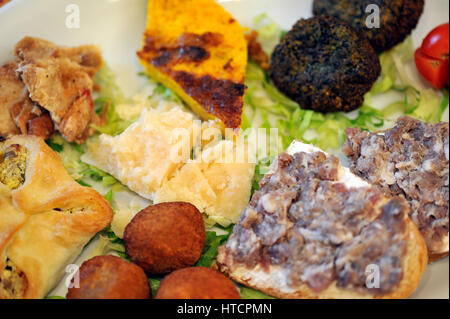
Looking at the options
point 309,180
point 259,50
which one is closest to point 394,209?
point 309,180

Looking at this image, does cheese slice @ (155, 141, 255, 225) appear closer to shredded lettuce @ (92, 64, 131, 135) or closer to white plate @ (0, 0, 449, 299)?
shredded lettuce @ (92, 64, 131, 135)

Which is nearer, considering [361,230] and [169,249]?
[361,230]

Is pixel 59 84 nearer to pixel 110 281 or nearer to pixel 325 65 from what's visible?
pixel 110 281

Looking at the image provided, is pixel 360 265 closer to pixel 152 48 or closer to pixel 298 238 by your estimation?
pixel 298 238

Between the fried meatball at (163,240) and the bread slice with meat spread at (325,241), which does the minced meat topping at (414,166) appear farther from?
the fried meatball at (163,240)

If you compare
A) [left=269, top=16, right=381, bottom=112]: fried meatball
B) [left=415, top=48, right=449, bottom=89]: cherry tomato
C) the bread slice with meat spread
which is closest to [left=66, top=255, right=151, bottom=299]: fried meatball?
the bread slice with meat spread

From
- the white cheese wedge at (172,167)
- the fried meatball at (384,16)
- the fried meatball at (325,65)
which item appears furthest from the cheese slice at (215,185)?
the fried meatball at (384,16)
